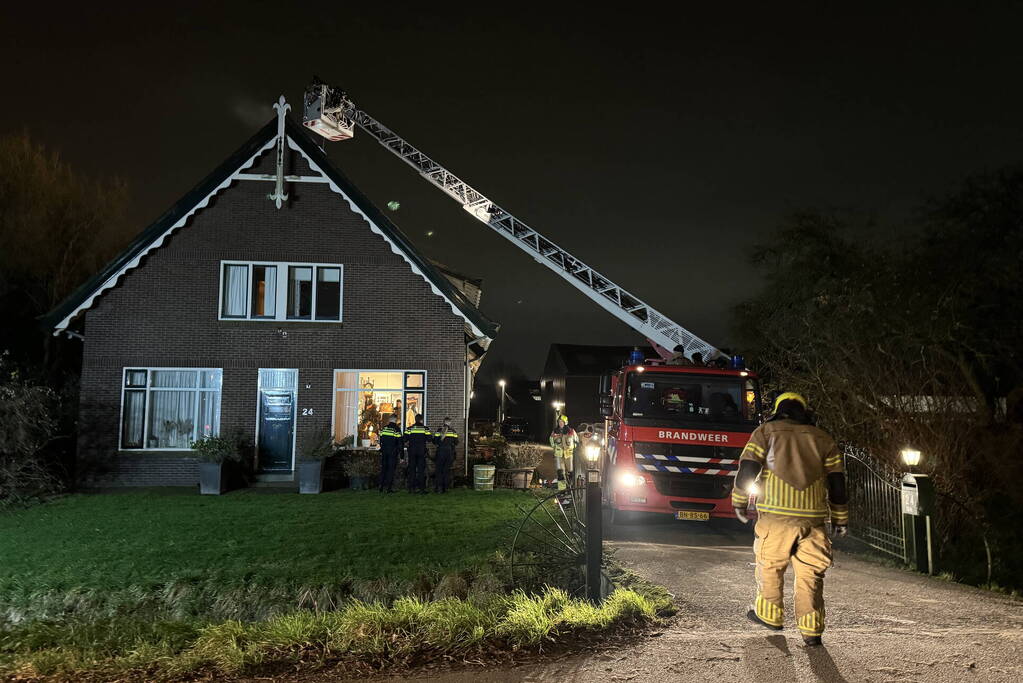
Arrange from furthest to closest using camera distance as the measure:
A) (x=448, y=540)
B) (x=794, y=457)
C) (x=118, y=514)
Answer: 1. (x=118, y=514)
2. (x=448, y=540)
3. (x=794, y=457)

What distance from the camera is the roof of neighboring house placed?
5031 centimetres

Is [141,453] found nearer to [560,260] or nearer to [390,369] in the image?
[390,369]

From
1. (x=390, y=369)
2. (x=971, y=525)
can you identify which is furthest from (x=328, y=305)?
(x=971, y=525)

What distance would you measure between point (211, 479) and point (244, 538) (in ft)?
16.5

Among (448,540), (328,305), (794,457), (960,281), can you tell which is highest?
(960,281)

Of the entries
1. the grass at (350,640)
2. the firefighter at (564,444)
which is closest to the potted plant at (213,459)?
the firefighter at (564,444)

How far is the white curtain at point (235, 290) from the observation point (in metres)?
16.4

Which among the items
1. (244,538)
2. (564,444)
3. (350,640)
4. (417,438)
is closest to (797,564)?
(350,640)

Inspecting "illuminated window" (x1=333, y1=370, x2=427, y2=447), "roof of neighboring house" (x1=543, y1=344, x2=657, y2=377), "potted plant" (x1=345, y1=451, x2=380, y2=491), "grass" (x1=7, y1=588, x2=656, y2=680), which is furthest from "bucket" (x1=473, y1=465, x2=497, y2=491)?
"roof of neighboring house" (x1=543, y1=344, x2=657, y2=377)

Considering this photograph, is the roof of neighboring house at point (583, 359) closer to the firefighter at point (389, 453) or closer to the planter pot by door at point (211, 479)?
the firefighter at point (389, 453)

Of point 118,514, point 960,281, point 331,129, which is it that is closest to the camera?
point 118,514

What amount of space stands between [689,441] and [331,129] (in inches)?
712

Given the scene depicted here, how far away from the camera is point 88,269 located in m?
25.8

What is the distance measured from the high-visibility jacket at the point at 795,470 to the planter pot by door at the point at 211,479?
38.8ft
